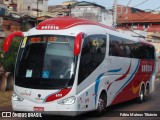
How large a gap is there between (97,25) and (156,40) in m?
49.0

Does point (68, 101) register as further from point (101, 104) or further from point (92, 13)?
point (92, 13)

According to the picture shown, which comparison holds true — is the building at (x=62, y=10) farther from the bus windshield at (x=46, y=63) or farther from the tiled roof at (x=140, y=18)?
the bus windshield at (x=46, y=63)

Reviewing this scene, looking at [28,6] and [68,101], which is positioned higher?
[28,6]

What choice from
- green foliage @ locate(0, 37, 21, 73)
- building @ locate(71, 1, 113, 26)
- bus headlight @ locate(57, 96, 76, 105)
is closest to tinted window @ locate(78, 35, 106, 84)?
bus headlight @ locate(57, 96, 76, 105)

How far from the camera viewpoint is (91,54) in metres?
11.7

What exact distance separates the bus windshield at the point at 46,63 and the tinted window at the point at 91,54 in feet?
1.42

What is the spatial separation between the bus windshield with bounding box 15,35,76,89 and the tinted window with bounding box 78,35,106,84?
0.43 metres

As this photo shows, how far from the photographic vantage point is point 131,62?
16.1 meters

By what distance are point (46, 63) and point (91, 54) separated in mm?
1628

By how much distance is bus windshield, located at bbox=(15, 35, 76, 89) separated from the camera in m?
10.6

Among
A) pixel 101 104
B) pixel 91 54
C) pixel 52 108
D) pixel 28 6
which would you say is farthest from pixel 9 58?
pixel 28 6

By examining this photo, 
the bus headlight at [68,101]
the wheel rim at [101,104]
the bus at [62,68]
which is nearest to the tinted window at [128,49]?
the bus at [62,68]

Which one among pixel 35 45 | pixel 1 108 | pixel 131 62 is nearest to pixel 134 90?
pixel 131 62

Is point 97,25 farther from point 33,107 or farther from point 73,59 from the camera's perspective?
point 33,107
